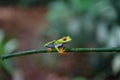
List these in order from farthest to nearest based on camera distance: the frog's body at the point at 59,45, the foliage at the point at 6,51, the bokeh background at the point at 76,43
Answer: the bokeh background at the point at 76,43
the foliage at the point at 6,51
the frog's body at the point at 59,45

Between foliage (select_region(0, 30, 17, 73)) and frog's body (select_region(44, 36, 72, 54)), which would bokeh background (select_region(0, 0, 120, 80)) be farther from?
frog's body (select_region(44, 36, 72, 54))

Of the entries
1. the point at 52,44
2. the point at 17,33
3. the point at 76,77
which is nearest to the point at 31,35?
the point at 17,33

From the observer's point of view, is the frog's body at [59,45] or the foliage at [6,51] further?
the foliage at [6,51]

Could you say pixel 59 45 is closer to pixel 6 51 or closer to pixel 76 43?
pixel 6 51

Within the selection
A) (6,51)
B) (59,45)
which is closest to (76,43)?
(6,51)

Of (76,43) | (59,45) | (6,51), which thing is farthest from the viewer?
(76,43)

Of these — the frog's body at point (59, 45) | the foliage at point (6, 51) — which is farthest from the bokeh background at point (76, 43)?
the frog's body at point (59, 45)

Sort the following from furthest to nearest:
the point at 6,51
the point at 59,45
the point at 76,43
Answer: the point at 76,43 → the point at 6,51 → the point at 59,45

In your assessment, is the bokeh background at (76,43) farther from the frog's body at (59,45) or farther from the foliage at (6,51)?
the frog's body at (59,45)

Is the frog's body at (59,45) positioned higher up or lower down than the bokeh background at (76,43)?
higher up

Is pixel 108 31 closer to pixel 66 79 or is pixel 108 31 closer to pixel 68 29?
pixel 68 29

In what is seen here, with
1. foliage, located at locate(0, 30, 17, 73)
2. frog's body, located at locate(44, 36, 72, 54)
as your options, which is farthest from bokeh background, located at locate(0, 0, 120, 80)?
frog's body, located at locate(44, 36, 72, 54)
